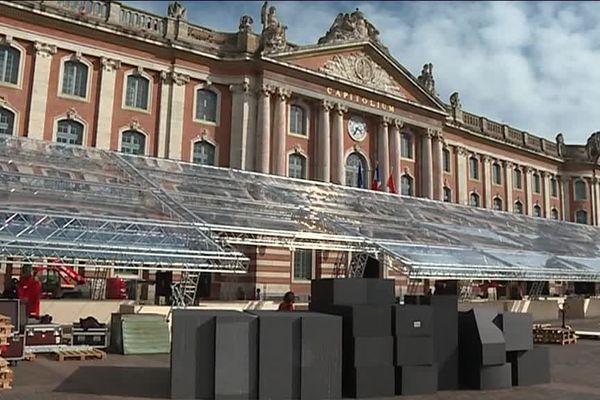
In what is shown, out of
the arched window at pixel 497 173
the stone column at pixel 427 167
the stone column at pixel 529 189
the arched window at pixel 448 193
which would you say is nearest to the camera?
the stone column at pixel 427 167

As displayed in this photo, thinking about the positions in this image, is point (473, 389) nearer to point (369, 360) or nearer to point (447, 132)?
point (369, 360)

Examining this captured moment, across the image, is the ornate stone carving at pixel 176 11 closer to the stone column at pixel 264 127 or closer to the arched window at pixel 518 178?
the stone column at pixel 264 127

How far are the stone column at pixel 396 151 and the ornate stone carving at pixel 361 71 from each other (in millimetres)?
2113

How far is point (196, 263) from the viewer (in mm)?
16109

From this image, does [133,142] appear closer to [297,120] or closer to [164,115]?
[164,115]

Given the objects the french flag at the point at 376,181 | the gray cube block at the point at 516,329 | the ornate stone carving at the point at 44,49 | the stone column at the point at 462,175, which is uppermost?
the ornate stone carving at the point at 44,49

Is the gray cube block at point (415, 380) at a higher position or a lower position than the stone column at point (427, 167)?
lower

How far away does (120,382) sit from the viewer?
1081 cm

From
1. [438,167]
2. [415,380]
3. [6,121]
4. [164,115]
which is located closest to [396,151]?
[438,167]

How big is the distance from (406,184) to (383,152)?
11.7ft

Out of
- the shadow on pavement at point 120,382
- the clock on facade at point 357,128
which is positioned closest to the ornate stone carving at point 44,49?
the clock on facade at point 357,128

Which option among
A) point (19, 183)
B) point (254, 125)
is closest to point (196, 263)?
point (19, 183)

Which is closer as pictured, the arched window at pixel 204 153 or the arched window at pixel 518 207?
the arched window at pixel 204 153

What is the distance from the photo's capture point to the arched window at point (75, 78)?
3069cm
